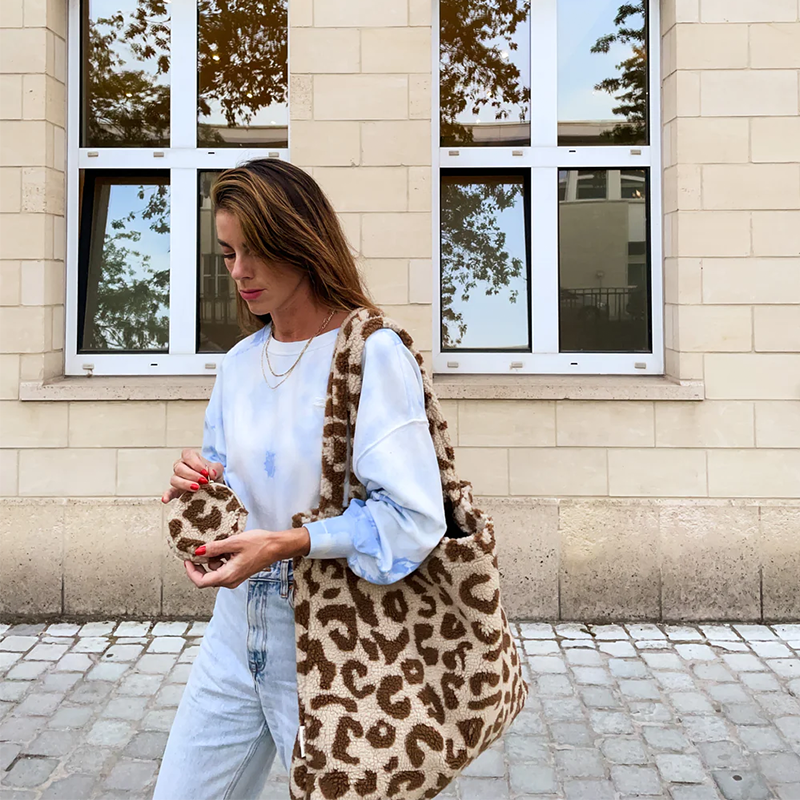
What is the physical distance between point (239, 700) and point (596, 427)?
3.99 m

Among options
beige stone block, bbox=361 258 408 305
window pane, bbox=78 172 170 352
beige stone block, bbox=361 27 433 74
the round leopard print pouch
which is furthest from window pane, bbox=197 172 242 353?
the round leopard print pouch

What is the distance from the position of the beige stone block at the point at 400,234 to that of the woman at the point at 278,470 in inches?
141

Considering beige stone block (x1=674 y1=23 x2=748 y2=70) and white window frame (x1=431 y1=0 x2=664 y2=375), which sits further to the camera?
white window frame (x1=431 y1=0 x2=664 y2=375)

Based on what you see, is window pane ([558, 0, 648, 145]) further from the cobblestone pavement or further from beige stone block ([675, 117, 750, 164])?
the cobblestone pavement

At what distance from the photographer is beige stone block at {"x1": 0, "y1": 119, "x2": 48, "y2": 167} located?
5504 mm

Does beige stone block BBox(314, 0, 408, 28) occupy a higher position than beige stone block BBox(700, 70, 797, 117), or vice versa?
beige stone block BBox(314, 0, 408, 28)

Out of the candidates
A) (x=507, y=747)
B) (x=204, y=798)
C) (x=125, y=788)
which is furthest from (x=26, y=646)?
(x=204, y=798)

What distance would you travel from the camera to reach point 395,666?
63.6 inches

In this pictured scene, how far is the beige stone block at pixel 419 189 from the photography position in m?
5.48

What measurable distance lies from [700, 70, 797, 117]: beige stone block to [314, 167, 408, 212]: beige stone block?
1.83 meters

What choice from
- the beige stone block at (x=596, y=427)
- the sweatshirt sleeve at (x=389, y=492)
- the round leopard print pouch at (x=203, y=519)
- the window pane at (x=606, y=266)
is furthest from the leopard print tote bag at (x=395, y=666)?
the window pane at (x=606, y=266)

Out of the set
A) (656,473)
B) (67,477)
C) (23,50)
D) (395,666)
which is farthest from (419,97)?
(395,666)

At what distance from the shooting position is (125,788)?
3441 mm

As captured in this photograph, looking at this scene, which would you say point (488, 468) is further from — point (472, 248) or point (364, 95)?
point (364, 95)
